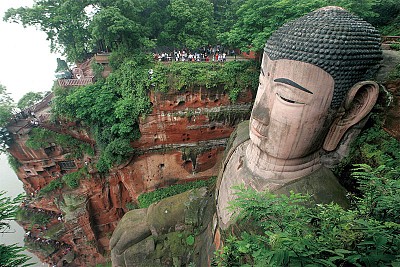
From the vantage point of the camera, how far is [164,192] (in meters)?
12.8

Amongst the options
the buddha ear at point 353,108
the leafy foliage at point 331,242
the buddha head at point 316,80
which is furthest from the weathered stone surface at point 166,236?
the leafy foliage at point 331,242

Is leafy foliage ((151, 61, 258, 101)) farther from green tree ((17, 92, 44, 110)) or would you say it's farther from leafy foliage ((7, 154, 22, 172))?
leafy foliage ((7, 154, 22, 172))

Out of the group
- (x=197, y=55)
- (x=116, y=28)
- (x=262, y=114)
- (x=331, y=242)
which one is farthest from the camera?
(x=197, y=55)

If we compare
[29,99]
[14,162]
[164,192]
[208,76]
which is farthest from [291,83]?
[29,99]

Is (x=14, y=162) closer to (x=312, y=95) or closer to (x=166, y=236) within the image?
(x=166, y=236)

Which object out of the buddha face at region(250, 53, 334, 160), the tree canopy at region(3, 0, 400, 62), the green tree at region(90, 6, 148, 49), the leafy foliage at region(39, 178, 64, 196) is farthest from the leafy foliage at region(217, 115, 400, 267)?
the leafy foliage at region(39, 178, 64, 196)

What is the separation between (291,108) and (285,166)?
1319mm

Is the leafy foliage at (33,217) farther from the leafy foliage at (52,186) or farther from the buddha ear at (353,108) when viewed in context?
the buddha ear at (353,108)

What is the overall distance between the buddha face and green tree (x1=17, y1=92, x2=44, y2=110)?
14.1m

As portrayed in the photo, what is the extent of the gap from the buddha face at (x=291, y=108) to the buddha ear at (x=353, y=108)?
24 centimetres

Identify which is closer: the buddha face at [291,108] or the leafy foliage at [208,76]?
the buddha face at [291,108]

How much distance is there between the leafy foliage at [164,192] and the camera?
41.3 ft

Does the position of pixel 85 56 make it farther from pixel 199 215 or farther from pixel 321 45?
pixel 321 45

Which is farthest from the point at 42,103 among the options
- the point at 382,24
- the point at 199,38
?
the point at 382,24
